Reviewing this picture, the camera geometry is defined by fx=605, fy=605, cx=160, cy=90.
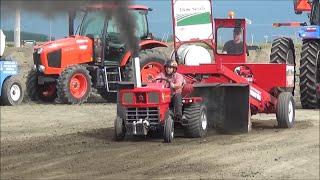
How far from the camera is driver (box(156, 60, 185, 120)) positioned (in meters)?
8.91

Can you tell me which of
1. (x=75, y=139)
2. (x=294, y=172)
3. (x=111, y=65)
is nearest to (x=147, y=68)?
(x=111, y=65)

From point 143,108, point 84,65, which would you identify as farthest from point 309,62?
point 143,108

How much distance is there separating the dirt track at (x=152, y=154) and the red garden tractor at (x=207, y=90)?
0.29 m

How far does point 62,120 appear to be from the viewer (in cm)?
1220

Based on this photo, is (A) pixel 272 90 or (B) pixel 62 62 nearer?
(A) pixel 272 90

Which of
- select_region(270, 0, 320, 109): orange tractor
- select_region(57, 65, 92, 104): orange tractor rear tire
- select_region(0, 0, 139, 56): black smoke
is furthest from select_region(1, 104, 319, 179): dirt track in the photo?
select_region(0, 0, 139, 56): black smoke

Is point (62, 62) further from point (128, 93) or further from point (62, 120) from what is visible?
point (128, 93)

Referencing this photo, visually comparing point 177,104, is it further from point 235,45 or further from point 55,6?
point 55,6

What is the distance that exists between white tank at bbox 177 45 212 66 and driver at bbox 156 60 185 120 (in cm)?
150

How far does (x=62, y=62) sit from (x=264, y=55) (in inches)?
793

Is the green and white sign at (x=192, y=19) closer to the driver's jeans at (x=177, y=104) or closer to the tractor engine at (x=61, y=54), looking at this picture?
the driver's jeans at (x=177, y=104)

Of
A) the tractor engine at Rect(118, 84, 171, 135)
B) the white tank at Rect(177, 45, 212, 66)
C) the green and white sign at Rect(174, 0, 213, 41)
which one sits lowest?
the tractor engine at Rect(118, 84, 171, 135)

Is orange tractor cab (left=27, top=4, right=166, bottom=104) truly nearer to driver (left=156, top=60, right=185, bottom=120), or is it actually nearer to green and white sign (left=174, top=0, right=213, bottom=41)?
green and white sign (left=174, top=0, right=213, bottom=41)

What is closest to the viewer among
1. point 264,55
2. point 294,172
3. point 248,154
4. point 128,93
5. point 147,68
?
point 294,172
